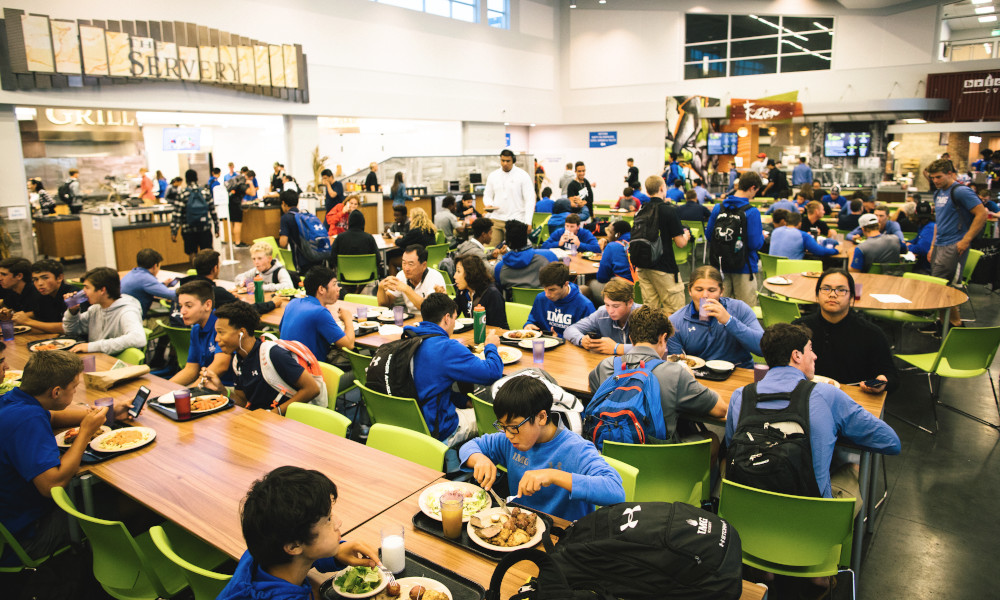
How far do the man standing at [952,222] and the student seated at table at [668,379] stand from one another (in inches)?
194

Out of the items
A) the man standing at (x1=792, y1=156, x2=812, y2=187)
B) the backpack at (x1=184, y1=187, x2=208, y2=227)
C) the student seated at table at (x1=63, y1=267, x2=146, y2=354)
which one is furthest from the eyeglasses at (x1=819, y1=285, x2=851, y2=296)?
the man standing at (x1=792, y1=156, x2=812, y2=187)

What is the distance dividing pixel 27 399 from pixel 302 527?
1.85 metres

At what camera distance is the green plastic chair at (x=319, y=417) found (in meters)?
3.11

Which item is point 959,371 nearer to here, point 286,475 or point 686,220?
point 286,475

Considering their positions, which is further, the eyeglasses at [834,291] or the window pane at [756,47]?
the window pane at [756,47]

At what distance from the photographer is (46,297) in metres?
5.46

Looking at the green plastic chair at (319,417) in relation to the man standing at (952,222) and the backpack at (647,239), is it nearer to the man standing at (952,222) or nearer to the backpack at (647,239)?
the backpack at (647,239)

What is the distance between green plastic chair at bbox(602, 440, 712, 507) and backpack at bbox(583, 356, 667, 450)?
0.13 m

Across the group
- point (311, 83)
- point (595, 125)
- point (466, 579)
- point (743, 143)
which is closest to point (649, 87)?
point (595, 125)

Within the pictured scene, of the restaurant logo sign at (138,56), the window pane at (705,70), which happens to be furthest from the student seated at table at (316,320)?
the window pane at (705,70)

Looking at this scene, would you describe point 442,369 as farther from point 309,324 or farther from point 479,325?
point 309,324

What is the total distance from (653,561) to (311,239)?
23.5ft

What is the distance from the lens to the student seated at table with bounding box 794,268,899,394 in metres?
3.67

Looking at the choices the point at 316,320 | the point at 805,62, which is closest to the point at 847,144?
the point at 805,62
